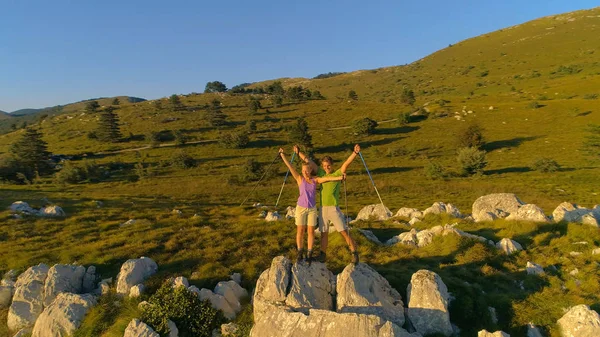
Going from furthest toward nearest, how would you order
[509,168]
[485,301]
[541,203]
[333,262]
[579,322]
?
[509,168] → [541,203] → [333,262] → [485,301] → [579,322]

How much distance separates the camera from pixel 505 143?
68188 mm

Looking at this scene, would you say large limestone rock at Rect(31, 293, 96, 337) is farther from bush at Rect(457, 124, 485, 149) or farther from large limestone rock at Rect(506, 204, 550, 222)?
bush at Rect(457, 124, 485, 149)

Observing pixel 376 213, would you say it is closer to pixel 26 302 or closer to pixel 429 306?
pixel 429 306

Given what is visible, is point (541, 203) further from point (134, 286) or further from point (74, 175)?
point (74, 175)

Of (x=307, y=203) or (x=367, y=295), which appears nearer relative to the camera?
(x=367, y=295)

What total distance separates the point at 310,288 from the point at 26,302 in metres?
10.6

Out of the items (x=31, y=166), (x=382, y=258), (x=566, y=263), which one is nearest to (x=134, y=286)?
(x=382, y=258)

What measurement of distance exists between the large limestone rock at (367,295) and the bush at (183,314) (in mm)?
4008

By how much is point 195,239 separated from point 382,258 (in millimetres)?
9496

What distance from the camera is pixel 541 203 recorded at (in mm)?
32688

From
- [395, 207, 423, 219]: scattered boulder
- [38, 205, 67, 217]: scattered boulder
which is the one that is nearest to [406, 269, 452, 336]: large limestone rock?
[395, 207, 423, 219]: scattered boulder

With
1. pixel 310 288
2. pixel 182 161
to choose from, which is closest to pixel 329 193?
pixel 310 288

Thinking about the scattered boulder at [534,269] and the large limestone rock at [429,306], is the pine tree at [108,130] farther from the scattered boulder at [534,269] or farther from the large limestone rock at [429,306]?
the scattered boulder at [534,269]

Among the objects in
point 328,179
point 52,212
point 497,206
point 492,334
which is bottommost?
point 497,206
